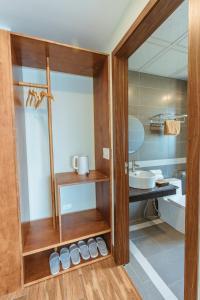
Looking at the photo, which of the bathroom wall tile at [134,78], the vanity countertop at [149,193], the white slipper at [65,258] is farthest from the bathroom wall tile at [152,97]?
the white slipper at [65,258]

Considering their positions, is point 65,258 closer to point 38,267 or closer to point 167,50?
point 38,267

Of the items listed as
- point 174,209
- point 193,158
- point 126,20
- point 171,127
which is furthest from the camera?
point 171,127

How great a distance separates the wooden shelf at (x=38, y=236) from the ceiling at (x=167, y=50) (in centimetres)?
214

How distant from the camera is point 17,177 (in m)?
1.27

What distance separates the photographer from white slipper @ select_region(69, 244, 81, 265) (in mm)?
1560

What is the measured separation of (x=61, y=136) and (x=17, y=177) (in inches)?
28.7

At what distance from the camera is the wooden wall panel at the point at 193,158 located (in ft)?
2.16

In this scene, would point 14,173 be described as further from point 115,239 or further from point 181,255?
point 181,255

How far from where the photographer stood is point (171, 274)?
146 cm

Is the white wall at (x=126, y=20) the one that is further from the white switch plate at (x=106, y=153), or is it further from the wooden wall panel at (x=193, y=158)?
the white switch plate at (x=106, y=153)

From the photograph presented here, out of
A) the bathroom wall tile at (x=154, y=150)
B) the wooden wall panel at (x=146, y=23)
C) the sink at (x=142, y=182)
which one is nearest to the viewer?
the wooden wall panel at (x=146, y=23)

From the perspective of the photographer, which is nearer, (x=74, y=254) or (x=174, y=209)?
(x=74, y=254)

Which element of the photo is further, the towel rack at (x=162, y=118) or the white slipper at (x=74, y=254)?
the towel rack at (x=162, y=118)

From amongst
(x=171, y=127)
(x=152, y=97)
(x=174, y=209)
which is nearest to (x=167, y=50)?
(x=152, y=97)
